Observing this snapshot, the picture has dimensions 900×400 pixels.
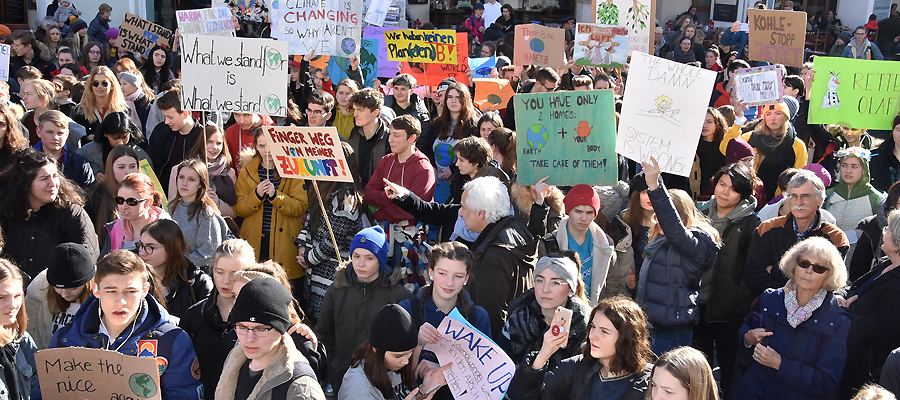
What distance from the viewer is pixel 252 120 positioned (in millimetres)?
6914

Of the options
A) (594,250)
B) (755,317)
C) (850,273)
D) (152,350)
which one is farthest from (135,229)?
(850,273)

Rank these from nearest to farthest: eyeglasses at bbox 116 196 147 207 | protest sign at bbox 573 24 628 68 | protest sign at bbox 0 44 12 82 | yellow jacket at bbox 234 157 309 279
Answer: eyeglasses at bbox 116 196 147 207, yellow jacket at bbox 234 157 309 279, protest sign at bbox 0 44 12 82, protest sign at bbox 573 24 628 68

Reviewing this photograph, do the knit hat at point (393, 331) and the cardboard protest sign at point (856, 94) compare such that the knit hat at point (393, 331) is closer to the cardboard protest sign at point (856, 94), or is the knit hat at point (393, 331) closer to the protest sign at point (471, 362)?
the protest sign at point (471, 362)

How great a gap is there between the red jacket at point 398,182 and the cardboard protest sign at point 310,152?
519 mm

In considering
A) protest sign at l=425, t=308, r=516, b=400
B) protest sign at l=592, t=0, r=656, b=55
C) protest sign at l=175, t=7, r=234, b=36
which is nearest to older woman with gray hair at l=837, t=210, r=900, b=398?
protest sign at l=425, t=308, r=516, b=400

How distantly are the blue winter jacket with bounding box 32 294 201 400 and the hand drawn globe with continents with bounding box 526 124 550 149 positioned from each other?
8.03 ft

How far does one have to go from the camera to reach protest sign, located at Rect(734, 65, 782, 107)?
309 inches

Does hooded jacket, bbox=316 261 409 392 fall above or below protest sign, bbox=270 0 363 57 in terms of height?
below

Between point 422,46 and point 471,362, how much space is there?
6.33 meters

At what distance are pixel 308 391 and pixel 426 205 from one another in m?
2.45

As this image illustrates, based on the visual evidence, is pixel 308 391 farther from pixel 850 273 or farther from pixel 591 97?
pixel 850 273

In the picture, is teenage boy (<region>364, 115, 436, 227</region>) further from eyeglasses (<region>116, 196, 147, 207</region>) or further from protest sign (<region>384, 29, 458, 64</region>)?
protest sign (<region>384, 29, 458, 64</region>)

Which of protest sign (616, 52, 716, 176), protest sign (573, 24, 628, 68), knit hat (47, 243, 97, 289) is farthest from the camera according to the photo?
protest sign (573, 24, 628, 68)

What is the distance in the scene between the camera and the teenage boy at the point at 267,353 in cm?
293
